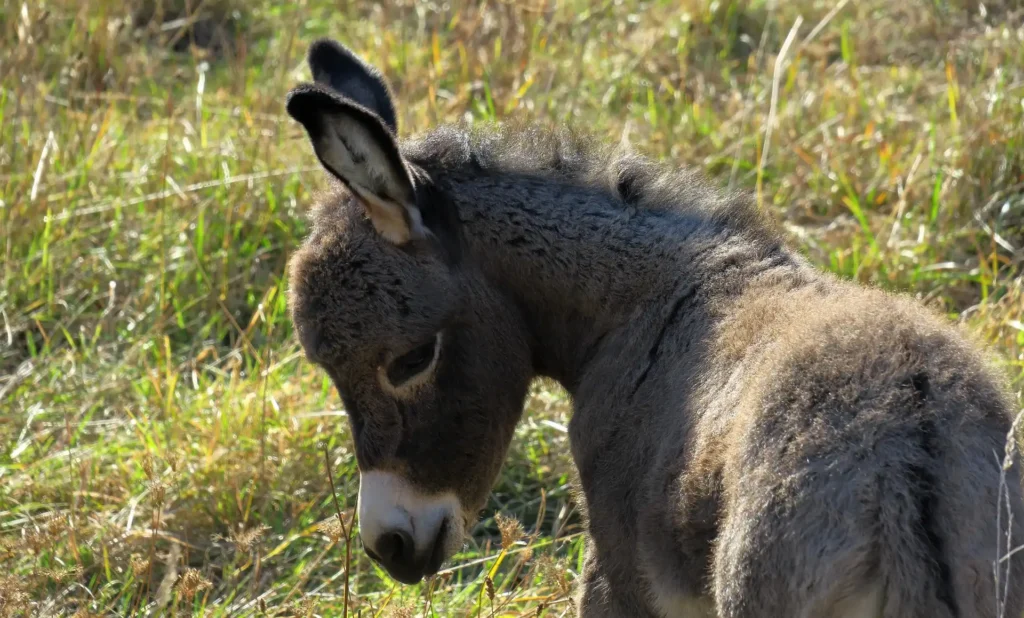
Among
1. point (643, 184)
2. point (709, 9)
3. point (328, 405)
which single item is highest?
point (643, 184)

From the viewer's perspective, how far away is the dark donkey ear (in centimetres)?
290

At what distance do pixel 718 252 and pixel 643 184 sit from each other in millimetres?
374

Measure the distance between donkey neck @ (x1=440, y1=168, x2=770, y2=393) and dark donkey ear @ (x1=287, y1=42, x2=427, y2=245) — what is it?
0.18m

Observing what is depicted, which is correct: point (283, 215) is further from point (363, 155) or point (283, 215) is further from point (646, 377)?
point (646, 377)

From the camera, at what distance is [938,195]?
5754 mm

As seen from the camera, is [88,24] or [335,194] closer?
[335,194]

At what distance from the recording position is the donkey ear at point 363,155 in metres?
2.90

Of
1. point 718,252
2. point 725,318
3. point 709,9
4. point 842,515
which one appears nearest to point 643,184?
point 718,252

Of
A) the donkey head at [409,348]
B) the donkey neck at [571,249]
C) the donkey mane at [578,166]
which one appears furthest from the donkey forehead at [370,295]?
the donkey mane at [578,166]

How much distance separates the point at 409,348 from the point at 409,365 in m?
0.05

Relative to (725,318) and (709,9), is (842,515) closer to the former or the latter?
(725,318)

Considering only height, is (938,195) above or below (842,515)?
below

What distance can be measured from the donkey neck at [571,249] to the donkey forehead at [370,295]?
16cm

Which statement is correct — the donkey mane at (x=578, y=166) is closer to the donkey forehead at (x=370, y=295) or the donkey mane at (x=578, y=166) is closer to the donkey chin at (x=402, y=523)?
the donkey forehead at (x=370, y=295)
